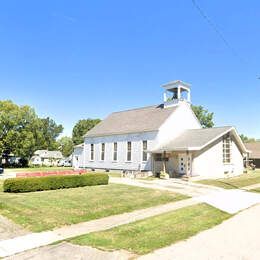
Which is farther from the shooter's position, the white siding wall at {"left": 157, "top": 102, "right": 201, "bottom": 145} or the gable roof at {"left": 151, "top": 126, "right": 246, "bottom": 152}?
the white siding wall at {"left": 157, "top": 102, "right": 201, "bottom": 145}

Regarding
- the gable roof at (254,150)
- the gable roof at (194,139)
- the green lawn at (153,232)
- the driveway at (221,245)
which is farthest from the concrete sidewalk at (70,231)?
the gable roof at (254,150)

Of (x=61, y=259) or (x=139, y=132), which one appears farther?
(x=139, y=132)

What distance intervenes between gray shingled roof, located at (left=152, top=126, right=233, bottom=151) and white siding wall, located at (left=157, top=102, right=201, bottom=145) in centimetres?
79

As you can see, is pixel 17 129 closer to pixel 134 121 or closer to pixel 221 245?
pixel 134 121

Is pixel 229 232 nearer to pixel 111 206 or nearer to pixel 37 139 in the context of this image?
pixel 111 206

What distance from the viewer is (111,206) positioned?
12.3 meters

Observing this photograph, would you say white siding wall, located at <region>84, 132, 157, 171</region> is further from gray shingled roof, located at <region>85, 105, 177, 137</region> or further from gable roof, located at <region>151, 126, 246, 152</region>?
gable roof, located at <region>151, 126, 246, 152</region>

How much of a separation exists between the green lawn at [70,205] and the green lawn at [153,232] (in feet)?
6.34

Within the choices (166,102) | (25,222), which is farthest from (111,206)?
(166,102)

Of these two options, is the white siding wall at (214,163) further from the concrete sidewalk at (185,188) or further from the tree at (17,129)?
the tree at (17,129)

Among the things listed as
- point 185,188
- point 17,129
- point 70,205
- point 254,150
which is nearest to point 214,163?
point 185,188

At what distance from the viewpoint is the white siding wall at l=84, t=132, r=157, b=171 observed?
29.7 metres

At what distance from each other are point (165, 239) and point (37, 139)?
176 ft

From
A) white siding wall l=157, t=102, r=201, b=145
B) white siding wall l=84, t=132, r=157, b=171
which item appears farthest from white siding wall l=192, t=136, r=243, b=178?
white siding wall l=84, t=132, r=157, b=171
